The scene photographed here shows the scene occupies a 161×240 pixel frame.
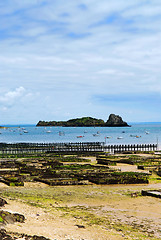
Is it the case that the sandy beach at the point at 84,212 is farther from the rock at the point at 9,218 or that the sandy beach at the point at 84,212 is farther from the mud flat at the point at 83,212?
the rock at the point at 9,218

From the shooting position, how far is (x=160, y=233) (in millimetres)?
16656

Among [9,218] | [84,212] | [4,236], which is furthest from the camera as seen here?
[84,212]

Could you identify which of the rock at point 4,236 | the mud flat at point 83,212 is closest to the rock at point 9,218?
the mud flat at point 83,212

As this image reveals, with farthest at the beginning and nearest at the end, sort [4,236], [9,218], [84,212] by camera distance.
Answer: [84,212] → [9,218] → [4,236]

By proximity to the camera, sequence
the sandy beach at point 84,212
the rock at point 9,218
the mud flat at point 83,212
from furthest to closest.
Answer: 1. the sandy beach at point 84,212
2. the mud flat at point 83,212
3. the rock at point 9,218

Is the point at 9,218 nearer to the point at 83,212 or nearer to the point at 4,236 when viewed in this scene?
the point at 4,236

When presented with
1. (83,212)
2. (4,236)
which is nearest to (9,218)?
(4,236)

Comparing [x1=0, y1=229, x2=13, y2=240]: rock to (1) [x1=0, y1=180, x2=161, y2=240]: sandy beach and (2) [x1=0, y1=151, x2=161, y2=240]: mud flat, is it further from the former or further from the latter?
(1) [x1=0, y1=180, x2=161, y2=240]: sandy beach

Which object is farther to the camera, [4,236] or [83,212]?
[83,212]

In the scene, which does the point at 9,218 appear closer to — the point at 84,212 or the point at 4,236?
the point at 4,236

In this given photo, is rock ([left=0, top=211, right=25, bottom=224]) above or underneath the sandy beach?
above

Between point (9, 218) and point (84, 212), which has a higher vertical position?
point (9, 218)

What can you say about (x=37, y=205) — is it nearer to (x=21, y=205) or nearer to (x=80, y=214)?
(x=21, y=205)

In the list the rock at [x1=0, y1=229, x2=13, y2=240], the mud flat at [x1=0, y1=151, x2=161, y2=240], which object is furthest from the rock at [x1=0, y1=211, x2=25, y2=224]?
the rock at [x1=0, y1=229, x2=13, y2=240]
